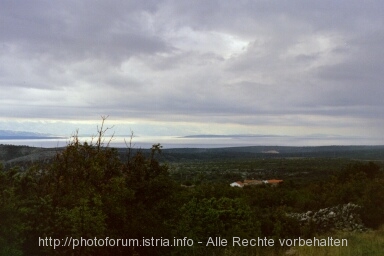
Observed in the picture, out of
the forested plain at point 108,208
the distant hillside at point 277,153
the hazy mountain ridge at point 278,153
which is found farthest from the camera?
the hazy mountain ridge at point 278,153

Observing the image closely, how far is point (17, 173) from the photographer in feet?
26.2

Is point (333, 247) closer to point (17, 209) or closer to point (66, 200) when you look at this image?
point (66, 200)

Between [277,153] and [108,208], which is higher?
[108,208]

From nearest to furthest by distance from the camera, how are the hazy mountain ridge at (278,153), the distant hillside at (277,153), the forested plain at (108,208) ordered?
the forested plain at (108,208)
the distant hillside at (277,153)
the hazy mountain ridge at (278,153)

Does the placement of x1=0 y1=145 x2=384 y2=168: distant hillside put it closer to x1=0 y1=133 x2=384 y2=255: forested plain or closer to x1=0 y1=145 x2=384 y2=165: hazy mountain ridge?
x1=0 y1=145 x2=384 y2=165: hazy mountain ridge

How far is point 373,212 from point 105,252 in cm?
972

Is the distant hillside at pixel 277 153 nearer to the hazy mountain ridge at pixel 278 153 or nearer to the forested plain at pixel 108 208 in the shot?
the hazy mountain ridge at pixel 278 153

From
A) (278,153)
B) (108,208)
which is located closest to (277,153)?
(278,153)

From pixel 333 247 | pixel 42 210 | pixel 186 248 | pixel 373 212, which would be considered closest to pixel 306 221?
pixel 373 212

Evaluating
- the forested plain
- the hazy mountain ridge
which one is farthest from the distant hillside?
the forested plain

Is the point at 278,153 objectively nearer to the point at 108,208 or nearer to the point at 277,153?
the point at 277,153

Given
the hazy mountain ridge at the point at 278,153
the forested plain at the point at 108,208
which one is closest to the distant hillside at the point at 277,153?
the hazy mountain ridge at the point at 278,153

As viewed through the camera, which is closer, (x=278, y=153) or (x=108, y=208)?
(x=108, y=208)

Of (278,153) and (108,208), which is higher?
(108,208)
